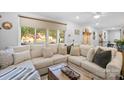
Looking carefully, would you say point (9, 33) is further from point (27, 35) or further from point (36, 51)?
point (36, 51)

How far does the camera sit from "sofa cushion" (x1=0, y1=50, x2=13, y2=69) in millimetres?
2219

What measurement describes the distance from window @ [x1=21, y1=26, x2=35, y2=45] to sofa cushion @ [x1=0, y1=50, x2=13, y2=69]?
1372 mm

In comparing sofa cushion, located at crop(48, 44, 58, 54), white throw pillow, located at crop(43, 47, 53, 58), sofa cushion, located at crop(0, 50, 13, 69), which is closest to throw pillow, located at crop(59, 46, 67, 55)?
sofa cushion, located at crop(48, 44, 58, 54)

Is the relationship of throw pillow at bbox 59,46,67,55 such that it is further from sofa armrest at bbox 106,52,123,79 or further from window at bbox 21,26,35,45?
sofa armrest at bbox 106,52,123,79

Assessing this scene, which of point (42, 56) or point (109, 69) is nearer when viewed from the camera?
point (109, 69)

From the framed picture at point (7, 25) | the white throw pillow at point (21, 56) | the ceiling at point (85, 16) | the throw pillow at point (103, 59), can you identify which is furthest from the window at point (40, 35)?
the throw pillow at point (103, 59)

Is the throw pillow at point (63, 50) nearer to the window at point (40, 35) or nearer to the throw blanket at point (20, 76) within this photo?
the window at point (40, 35)

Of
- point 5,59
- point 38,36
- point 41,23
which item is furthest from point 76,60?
point 41,23

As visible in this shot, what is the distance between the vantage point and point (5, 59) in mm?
2256
